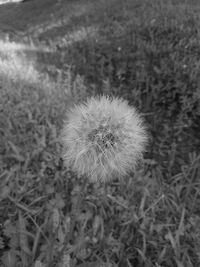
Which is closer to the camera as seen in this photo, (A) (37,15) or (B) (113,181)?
(B) (113,181)

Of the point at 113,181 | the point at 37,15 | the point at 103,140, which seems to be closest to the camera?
the point at 103,140

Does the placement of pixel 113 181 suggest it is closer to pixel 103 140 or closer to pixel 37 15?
pixel 103 140

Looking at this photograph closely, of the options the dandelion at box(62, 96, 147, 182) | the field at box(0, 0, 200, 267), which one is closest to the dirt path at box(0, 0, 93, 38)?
the field at box(0, 0, 200, 267)

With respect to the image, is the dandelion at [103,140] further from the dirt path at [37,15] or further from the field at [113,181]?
the dirt path at [37,15]

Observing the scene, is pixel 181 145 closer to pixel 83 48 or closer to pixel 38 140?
pixel 38 140

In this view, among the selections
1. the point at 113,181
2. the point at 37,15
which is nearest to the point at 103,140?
the point at 113,181

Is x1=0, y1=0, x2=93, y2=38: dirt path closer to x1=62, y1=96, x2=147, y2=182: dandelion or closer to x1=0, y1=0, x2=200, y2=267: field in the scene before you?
x1=0, y1=0, x2=200, y2=267: field

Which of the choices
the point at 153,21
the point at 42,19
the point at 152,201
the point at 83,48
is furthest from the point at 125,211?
the point at 42,19
